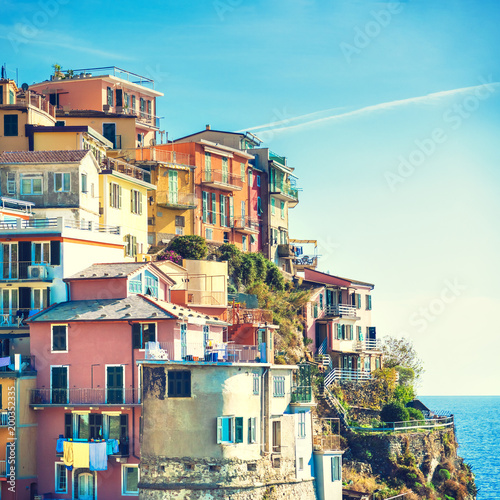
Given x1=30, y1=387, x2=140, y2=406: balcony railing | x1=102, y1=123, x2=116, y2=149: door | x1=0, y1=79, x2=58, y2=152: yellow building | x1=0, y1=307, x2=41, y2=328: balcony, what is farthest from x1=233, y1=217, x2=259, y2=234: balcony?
x1=30, y1=387, x2=140, y2=406: balcony railing

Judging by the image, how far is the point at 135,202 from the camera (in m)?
78.4

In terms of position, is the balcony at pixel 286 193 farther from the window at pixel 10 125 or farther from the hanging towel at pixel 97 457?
the hanging towel at pixel 97 457

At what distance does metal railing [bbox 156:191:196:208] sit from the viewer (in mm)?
83500

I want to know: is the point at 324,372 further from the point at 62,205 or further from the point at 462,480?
the point at 62,205

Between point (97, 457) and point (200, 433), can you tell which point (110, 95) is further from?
point (200, 433)

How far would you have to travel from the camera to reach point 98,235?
65.1 metres

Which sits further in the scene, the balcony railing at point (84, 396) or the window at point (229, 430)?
the balcony railing at point (84, 396)

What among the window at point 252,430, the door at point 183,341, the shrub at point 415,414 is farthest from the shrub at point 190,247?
the window at point 252,430

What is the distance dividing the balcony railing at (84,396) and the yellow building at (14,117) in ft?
82.8

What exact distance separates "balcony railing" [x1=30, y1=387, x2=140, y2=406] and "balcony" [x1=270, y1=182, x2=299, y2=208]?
4291 cm

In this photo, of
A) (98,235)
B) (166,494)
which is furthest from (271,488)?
(98,235)

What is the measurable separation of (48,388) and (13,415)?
254 centimetres

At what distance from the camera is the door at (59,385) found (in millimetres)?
57312

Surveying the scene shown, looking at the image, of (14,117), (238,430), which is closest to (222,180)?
(14,117)
